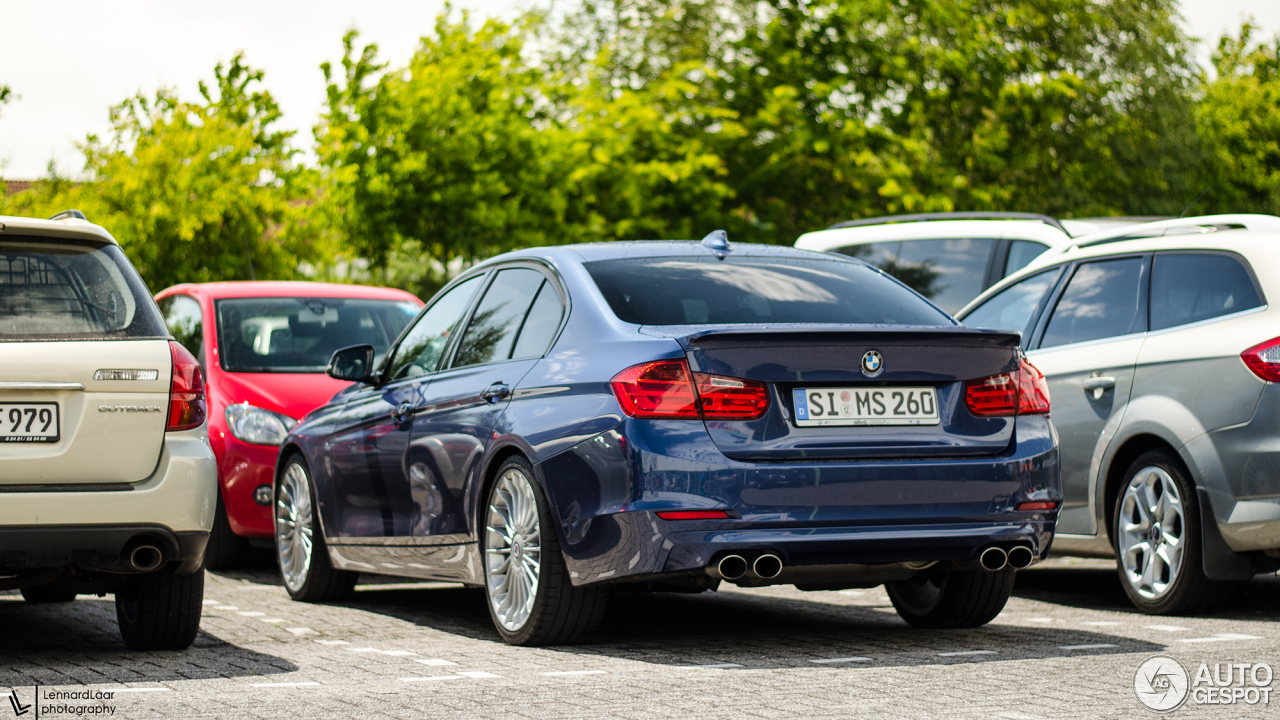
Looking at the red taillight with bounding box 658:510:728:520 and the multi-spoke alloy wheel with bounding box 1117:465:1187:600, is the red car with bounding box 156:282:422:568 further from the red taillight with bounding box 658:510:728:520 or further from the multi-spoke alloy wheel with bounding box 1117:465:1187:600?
the multi-spoke alloy wheel with bounding box 1117:465:1187:600

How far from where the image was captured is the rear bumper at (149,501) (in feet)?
18.5

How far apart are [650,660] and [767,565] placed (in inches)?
25.8

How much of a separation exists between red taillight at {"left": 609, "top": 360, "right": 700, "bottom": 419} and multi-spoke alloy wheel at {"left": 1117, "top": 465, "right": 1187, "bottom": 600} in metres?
2.80

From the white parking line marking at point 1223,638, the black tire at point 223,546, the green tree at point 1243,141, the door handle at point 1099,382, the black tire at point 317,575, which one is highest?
Answer: the green tree at point 1243,141

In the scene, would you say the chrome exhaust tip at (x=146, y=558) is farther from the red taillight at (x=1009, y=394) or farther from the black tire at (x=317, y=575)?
the red taillight at (x=1009, y=394)

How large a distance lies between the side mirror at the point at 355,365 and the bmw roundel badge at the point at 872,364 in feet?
9.98

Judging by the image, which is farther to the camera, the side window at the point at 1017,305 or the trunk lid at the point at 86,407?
the side window at the point at 1017,305

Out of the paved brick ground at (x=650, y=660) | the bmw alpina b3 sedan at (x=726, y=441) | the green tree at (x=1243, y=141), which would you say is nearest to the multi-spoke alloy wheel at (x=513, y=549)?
the bmw alpina b3 sedan at (x=726, y=441)

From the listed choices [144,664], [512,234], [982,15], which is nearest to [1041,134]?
[982,15]

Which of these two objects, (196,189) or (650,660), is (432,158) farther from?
(650,660)

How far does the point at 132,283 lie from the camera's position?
6.14 meters

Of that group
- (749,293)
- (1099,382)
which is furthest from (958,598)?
(1099,382)

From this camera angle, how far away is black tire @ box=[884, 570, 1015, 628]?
6574 mm

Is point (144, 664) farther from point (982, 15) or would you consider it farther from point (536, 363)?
point (982, 15)
